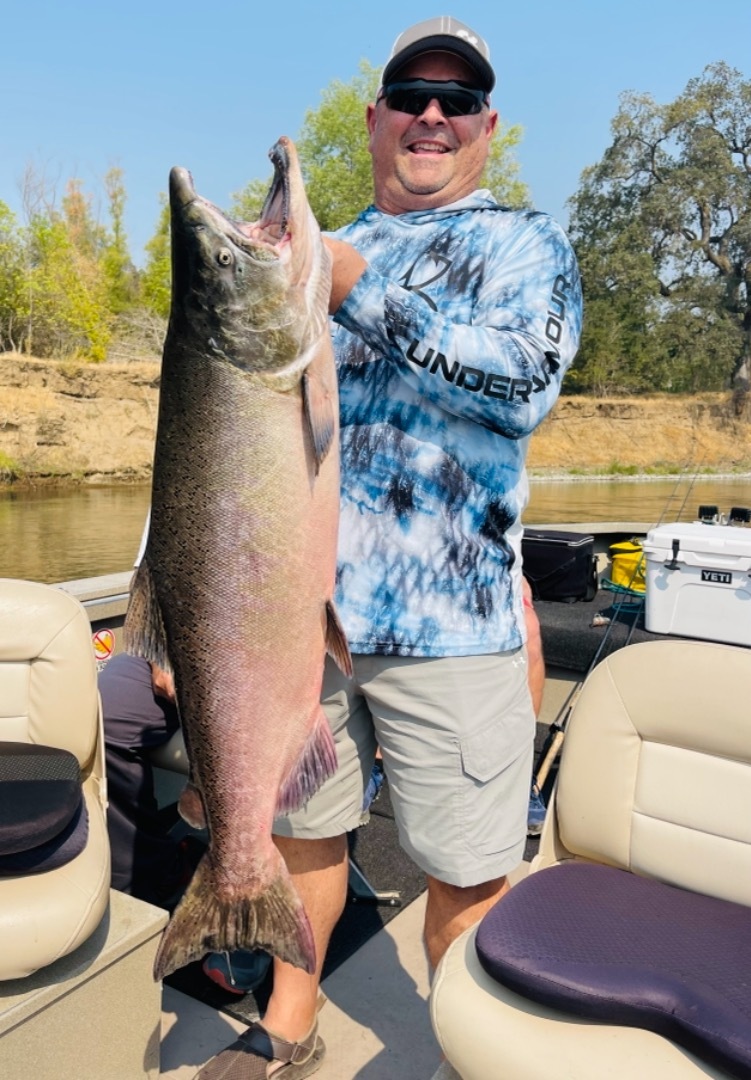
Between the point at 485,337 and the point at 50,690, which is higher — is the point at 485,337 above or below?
above

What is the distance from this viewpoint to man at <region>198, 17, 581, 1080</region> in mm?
1969

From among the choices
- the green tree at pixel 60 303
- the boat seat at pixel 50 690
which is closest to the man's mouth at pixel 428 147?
the boat seat at pixel 50 690

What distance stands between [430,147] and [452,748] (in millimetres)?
1430

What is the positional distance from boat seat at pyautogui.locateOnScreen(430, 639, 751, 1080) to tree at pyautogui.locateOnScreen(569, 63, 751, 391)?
149 ft

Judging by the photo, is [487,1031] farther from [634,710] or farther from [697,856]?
[634,710]

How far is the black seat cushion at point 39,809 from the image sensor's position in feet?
6.49

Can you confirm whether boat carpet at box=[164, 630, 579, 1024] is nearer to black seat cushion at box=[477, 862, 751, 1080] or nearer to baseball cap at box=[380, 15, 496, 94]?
black seat cushion at box=[477, 862, 751, 1080]

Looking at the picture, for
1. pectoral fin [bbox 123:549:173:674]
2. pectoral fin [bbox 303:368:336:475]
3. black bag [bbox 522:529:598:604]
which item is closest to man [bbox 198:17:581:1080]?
pectoral fin [bbox 303:368:336:475]

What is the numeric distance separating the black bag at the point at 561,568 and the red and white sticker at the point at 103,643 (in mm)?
2491

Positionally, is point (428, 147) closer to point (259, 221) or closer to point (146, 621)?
point (259, 221)

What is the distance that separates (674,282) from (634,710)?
5131cm

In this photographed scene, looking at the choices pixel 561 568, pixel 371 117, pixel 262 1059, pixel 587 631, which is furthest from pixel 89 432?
pixel 262 1059

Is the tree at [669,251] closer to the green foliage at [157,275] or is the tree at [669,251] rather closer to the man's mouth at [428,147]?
the green foliage at [157,275]

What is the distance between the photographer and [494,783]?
2.04 m
